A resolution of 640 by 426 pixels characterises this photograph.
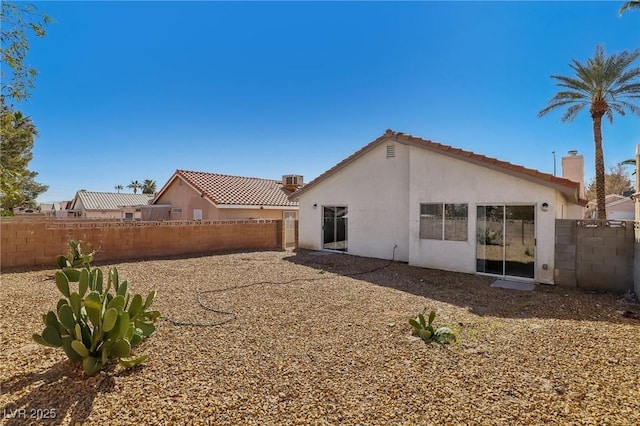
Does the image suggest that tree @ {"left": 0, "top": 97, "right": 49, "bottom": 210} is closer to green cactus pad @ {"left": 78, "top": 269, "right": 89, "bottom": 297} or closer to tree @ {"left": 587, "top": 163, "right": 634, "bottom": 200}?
green cactus pad @ {"left": 78, "top": 269, "right": 89, "bottom": 297}

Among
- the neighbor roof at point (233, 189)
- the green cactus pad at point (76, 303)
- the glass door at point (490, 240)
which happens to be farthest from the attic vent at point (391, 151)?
the green cactus pad at point (76, 303)

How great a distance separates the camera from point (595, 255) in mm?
9430

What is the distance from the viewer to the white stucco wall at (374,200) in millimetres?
14555

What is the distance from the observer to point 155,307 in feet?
24.3

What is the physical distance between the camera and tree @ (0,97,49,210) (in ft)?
13.5

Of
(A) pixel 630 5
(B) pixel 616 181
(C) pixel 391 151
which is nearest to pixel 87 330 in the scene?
(C) pixel 391 151

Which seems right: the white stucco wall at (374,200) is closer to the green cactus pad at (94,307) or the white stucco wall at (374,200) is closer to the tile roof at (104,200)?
the green cactus pad at (94,307)

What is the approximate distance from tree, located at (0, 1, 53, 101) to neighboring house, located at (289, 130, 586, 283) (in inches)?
461

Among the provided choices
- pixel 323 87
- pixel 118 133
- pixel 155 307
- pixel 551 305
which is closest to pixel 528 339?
pixel 551 305

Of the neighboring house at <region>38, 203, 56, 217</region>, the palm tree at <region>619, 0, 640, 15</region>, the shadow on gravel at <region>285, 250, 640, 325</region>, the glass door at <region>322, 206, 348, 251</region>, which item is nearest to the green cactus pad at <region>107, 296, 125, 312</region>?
the shadow on gravel at <region>285, 250, 640, 325</region>

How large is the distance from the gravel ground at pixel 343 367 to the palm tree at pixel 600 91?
15.4 m

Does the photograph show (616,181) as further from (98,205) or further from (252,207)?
(98,205)

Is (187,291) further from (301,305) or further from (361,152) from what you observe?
(361,152)

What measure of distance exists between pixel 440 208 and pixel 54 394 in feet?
39.6
